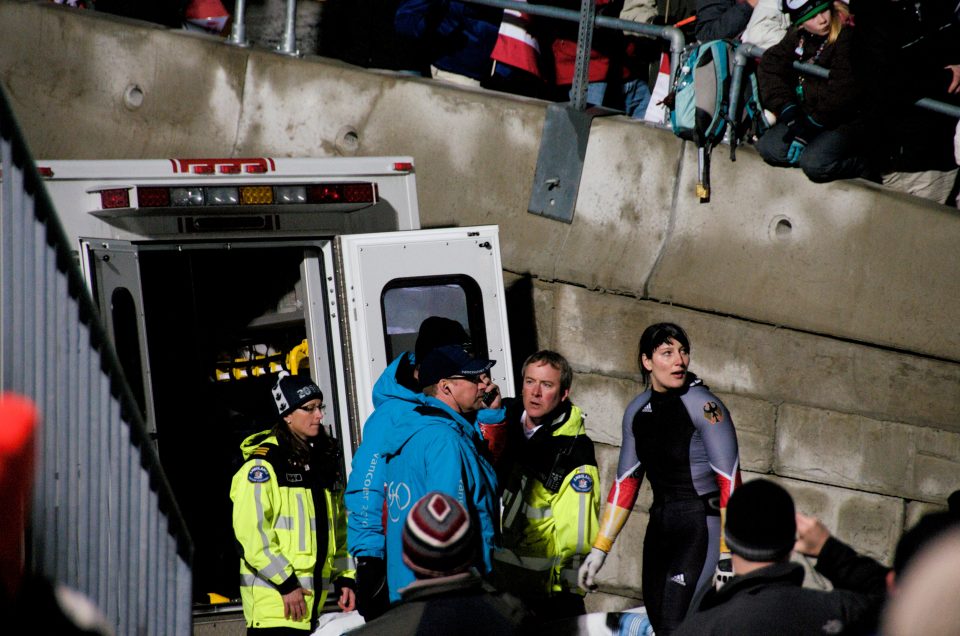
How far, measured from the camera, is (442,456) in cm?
463

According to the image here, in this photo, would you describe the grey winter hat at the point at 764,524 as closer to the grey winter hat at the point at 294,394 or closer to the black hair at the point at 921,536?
the black hair at the point at 921,536

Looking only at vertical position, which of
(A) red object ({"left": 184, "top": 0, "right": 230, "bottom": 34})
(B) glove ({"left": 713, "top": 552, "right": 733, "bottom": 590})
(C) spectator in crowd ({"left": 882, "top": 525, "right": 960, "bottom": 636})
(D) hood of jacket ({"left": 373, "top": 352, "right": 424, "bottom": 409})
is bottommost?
(B) glove ({"left": 713, "top": 552, "right": 733, "bottom": 590})

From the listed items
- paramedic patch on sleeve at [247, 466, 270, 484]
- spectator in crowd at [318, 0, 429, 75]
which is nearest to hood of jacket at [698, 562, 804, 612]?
paramedic patch on sleeve at [247, 466, 270, 484]

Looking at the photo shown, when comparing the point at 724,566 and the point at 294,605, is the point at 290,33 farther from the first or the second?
the point at 724,566

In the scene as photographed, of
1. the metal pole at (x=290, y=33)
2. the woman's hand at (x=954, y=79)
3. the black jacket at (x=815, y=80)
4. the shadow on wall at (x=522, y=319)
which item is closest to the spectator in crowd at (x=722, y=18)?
the black jacket at (x=815, y=80)

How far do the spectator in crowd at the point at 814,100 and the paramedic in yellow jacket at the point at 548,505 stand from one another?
267 cm

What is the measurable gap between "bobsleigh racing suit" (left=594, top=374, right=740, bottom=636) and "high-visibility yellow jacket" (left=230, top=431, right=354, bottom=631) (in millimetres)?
1427

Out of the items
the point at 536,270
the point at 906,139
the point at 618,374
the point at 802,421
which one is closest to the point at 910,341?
→ the point at 802,421

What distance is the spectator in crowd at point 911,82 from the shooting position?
7.00 metres

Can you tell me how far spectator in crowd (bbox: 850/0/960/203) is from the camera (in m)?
7.00

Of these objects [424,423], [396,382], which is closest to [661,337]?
[396,382]

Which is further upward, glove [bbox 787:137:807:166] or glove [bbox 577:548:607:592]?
glove [bbox 787:137:807:166]

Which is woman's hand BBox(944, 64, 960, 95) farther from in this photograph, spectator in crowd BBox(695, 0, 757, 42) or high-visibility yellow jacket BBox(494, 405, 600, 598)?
high-visibility yellow jacket BBox(494, 405, 600, 598)

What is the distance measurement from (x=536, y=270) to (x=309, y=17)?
329 cm
